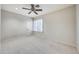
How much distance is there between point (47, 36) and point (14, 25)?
0.77 m

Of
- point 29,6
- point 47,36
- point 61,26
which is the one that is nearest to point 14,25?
point 29,6

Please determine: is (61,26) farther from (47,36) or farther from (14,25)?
(14,25)

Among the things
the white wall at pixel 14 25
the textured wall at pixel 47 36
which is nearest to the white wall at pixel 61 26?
the textured wall at pixel 47 36

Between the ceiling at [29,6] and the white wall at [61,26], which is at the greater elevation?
the ceiling at [29,6]

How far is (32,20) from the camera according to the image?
69.9 inches

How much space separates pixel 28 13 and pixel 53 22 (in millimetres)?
601

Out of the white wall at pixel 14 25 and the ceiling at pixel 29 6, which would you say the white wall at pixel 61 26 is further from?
the white wall at pixel 14 25

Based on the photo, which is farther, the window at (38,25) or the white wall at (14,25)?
the window at (38,25)

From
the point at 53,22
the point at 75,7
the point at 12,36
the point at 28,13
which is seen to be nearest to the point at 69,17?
the point at 75,7

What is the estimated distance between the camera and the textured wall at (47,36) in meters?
1.69

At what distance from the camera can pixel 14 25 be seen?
1.71m

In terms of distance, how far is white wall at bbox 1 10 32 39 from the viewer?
1.68 metres

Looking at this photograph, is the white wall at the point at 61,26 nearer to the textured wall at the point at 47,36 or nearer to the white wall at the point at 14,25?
the textured wall at the point at 47,36
